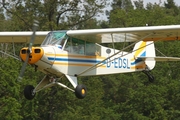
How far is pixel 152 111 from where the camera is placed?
4072 cm

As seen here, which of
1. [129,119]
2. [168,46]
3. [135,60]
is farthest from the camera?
[168,46]

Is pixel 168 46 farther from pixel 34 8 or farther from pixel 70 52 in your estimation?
pixel 70 52

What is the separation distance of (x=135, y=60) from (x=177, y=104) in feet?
59.4

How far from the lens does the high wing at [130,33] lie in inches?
815

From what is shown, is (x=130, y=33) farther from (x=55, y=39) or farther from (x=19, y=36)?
(x=19, y=36)

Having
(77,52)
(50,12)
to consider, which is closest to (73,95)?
(50,12)

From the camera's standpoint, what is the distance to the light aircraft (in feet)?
63.8

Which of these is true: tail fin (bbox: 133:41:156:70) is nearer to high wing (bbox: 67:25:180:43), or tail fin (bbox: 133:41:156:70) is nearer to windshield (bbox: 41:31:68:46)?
high wing (bbox: 67:25:180:43)

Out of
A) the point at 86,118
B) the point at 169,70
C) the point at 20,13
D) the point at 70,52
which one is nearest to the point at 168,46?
the point at 169,70

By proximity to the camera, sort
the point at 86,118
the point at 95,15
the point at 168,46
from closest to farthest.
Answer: the point at 95,15 → the point at 86,118 → the point at 168,46

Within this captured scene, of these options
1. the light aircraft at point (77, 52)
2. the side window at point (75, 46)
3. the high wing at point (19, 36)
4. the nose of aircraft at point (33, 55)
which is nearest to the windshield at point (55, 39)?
the light aircraft at point (77, 52)

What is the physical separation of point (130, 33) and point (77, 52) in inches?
76.8

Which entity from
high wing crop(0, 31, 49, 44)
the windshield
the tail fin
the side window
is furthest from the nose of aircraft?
the tail fin

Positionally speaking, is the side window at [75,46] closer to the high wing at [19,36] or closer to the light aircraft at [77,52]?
the light aircraft at [77,52]
